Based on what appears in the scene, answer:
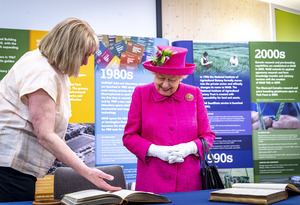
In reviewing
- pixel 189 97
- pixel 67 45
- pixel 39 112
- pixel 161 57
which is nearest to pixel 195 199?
pixel 39 112

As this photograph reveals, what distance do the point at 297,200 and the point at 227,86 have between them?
3.34 m

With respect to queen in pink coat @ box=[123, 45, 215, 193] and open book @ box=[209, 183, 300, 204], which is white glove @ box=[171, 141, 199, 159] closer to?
queen in pink coat @ box=[123, 45, 215, 193]

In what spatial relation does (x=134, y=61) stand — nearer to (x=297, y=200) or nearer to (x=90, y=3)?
(x=90, y=3)

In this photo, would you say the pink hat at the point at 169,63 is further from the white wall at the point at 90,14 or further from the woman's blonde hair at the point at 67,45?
the white wall at the point at 90,14

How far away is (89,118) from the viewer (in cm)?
431

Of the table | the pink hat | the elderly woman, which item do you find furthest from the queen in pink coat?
the elderly woman

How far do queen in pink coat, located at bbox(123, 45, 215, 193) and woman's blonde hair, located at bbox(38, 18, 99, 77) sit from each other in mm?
774

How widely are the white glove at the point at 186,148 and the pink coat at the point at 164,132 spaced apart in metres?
0.04

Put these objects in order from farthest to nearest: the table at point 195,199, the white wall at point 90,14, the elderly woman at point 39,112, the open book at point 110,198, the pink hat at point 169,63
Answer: the white wall at point 90,14 < the pink hat at point 169,63 < the elderly woman at point 39,112 < the table at point 195,199 < the open book at point 110,198

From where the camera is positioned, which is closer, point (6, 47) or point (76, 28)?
point (76, 28)

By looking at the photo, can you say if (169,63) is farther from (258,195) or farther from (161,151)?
(258,195)

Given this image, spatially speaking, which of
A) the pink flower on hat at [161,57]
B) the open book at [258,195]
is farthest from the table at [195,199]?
the pink flower on hat at [161,57]

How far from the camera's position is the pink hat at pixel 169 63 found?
2405 mm

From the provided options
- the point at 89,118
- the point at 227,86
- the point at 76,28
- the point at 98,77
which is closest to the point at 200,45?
the point at 227,86
